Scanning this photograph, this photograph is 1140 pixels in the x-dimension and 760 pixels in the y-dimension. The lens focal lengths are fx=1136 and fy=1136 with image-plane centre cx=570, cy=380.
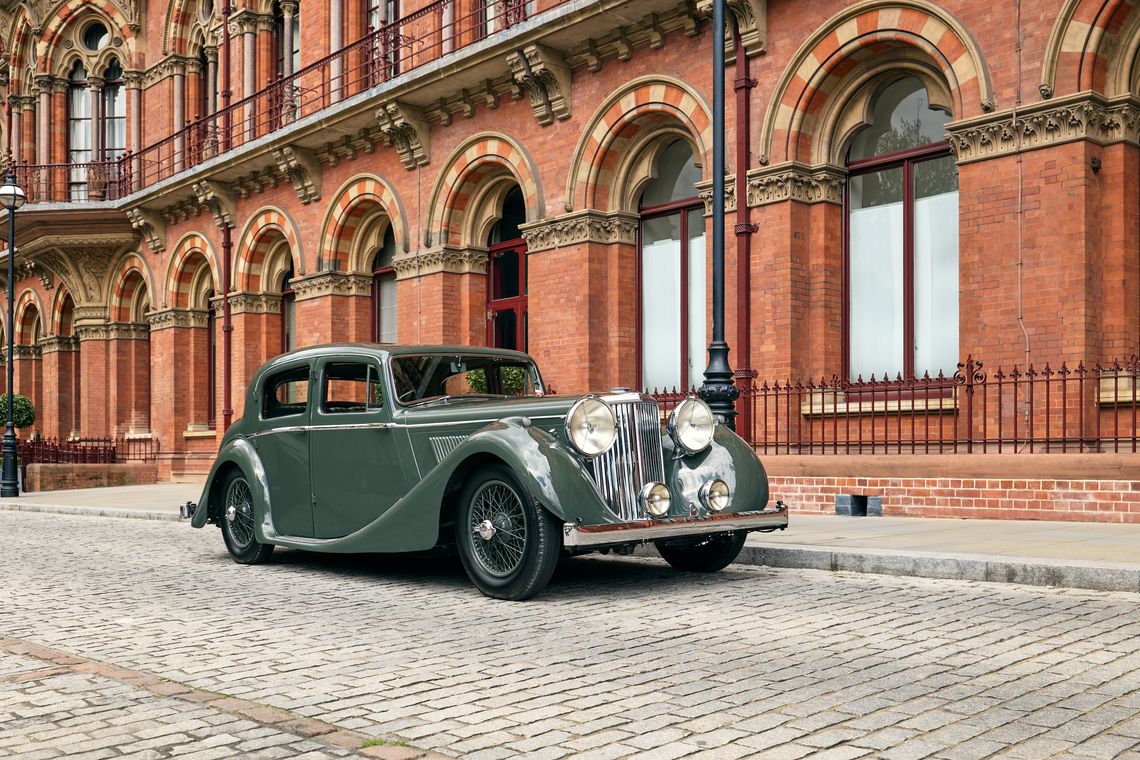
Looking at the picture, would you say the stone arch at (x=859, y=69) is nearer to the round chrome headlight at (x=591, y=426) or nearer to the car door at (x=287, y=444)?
the round chrome headlight at (x=591, y=426)

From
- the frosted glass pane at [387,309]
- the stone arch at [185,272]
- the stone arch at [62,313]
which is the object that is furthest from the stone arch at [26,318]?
the frosted glass pane at [387,309]

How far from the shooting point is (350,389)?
8.40 m

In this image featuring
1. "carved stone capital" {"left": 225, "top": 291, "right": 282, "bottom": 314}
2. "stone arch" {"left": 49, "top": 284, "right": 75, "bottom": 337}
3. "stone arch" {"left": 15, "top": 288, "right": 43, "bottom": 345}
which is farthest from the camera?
"stone arch" {"left": 15, "top": 288, "right": 43, "bottom": 345}

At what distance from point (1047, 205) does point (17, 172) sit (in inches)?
1079

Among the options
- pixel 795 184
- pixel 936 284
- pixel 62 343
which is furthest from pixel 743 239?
pixel 62 343

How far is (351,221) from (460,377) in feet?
43.6

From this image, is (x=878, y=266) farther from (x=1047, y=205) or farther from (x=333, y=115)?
(x=333, y=115)

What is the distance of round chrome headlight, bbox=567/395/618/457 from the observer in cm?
679

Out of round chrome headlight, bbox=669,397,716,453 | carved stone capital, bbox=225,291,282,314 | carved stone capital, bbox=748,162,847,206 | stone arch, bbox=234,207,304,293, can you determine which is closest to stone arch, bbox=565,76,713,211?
carved stone capital, bbox=748,162,847,206

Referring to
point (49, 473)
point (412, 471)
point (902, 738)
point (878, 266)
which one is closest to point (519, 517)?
point (412, 471)

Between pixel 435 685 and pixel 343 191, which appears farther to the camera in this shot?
pixel 343 191

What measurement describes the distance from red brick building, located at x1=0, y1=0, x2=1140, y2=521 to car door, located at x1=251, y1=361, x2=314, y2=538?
20.1 ft

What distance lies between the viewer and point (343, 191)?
2081 cm

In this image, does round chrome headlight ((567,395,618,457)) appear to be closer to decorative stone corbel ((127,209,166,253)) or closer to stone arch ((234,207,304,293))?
stone arch ((234,207,304,293))
